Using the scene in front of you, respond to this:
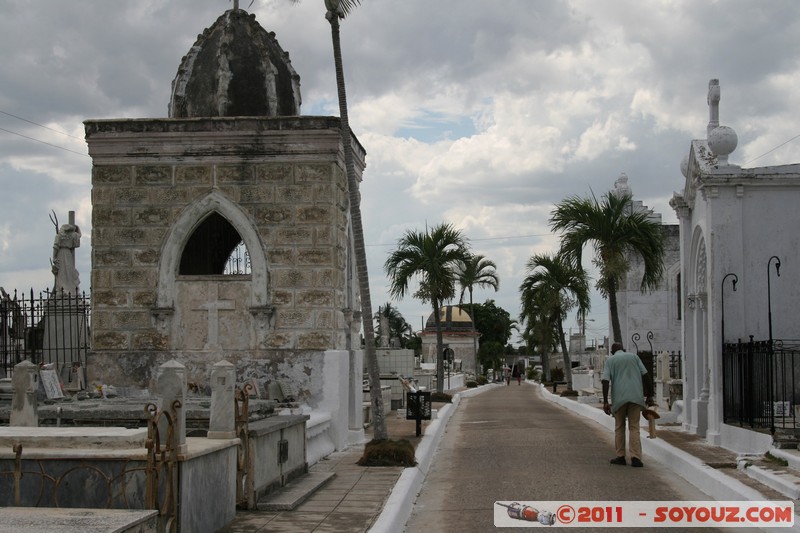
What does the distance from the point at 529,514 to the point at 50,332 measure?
925cm

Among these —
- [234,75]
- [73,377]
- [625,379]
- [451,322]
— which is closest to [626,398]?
[625,379]

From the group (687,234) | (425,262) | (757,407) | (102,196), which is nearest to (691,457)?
(757,407)

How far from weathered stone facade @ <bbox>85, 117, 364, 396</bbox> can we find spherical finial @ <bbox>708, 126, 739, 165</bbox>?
6236 mm

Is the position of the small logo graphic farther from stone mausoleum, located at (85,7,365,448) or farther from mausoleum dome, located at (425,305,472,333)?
mausoleum dome, located at (425,305,472,333)

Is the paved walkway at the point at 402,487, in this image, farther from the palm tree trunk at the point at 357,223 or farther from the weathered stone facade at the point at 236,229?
the weathered stone facade at the point at 236,229

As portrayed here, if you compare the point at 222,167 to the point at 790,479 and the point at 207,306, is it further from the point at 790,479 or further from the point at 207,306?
the point at 790,479

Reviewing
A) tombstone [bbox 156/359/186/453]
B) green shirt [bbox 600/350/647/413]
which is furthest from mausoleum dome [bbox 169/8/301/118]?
tombstone [bbox 156/359/186/453]

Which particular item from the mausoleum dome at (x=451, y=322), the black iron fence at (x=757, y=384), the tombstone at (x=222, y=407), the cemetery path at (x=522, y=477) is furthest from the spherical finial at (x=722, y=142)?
the mausoleum dome at (x=451, y=322)

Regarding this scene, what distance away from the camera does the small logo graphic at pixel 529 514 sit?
33.1 ft

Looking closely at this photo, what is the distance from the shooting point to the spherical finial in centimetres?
1638

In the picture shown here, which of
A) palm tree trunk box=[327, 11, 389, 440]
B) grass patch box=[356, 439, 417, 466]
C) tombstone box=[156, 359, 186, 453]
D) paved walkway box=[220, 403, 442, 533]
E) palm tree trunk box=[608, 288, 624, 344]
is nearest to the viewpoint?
tombstone box=[156, 359, 186, 453]

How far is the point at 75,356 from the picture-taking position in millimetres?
16250

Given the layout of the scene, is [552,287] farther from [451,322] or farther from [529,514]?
[451,322]

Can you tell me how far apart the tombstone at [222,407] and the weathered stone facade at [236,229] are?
218 inches
